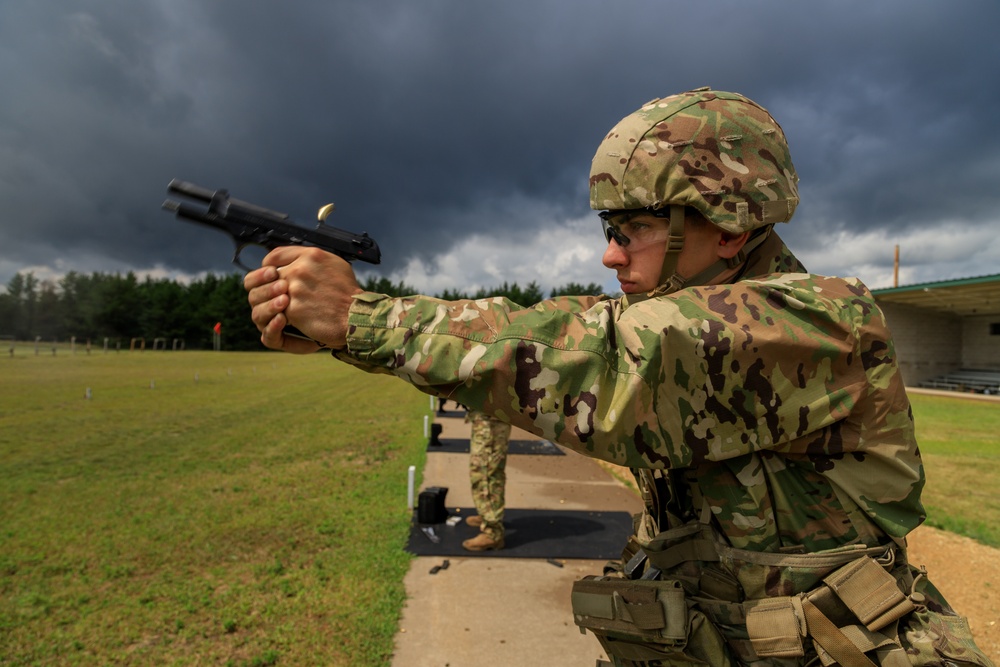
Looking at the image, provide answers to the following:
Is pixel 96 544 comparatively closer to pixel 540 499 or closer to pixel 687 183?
pixel 540 499

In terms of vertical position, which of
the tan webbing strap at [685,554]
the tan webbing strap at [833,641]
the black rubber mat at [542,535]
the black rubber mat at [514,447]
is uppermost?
the tan webbing strap at [685,554]

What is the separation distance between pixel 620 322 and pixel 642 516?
1094 millimetres

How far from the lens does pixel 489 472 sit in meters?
7.03

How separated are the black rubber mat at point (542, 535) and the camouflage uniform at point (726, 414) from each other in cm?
515

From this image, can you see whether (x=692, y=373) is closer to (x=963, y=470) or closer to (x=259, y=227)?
(x=259, y=227)

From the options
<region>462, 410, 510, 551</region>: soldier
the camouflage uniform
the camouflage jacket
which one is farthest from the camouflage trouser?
the camouflage jacket

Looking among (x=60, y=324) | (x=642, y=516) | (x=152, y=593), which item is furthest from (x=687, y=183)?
(x=60, y=324)

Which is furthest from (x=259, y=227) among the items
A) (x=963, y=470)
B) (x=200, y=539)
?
(x=963, y=470)

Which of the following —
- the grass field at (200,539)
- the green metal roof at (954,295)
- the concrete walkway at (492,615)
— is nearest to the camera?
the concrete walkway at (492,615)

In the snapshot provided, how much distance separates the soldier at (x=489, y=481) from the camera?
6.95m

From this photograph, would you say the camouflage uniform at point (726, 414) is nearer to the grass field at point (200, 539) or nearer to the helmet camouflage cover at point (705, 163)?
the helmet camouflage cover at point (705, 163)

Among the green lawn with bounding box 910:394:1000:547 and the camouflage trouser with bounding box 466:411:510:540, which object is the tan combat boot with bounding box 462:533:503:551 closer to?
the camouflage trouser with bounding box 466:411:510:540

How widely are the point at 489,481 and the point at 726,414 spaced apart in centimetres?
586

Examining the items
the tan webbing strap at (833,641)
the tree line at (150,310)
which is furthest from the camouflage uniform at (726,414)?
the tree line at (150,310)
